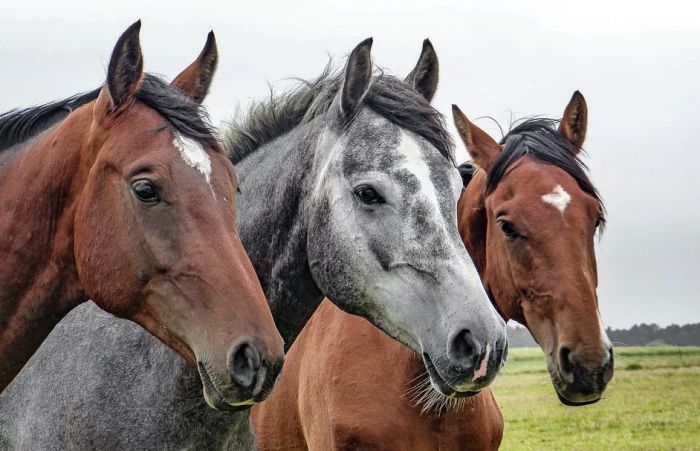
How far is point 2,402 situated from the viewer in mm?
5488

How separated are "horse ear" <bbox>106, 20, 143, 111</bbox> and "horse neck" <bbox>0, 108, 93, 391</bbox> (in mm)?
269

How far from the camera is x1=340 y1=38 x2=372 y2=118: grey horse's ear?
5.11m

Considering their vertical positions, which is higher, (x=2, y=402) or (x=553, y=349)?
(x=2, y=402)

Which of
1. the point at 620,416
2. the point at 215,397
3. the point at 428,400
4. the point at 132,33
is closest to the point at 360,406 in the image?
the point at 428,400

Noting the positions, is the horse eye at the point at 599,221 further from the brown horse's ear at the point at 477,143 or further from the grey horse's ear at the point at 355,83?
the grey horse's ear at the point at 355,83

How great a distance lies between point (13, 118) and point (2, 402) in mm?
1864

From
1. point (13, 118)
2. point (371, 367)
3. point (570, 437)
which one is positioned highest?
point (13, 118)

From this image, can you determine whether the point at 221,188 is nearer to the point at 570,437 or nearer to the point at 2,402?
the point at 2,402

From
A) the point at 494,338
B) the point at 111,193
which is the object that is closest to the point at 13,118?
the point at 111,193

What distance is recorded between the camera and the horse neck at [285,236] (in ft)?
Result: 16.8

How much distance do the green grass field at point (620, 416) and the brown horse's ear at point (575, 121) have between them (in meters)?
4.92

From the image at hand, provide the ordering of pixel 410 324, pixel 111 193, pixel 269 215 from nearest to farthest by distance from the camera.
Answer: pixel 111 193 < pixel 410 324 < pixel 269 215

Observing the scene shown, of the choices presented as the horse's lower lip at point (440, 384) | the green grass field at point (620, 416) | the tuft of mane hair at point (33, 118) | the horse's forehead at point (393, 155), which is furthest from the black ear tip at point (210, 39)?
the green grass field at point (620, 416)

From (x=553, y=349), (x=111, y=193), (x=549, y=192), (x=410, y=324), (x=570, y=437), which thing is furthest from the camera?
(x=570, y=437)
